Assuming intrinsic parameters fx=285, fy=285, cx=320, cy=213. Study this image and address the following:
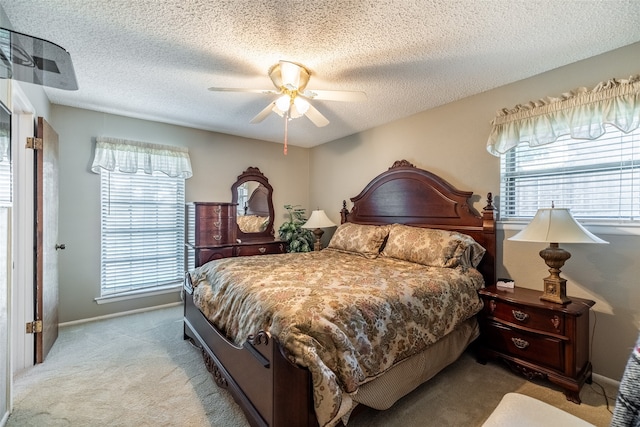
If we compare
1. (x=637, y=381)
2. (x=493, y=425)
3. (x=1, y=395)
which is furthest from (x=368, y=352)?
(x=1, y=395)

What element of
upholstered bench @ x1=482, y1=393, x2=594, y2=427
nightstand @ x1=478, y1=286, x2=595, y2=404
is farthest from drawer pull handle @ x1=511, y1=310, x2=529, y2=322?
upholstered bench @ x1=482, y1=393, x2=594, y2=427

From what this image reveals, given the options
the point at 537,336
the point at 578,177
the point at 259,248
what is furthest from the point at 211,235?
the point at 578,177

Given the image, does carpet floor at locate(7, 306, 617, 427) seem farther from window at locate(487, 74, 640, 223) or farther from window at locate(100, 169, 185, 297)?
window at locate(487, 74, 640, 223)

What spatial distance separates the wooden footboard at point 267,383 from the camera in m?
1.38

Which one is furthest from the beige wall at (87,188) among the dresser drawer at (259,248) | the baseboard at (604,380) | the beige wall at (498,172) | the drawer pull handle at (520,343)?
the baseboard at (604,380)

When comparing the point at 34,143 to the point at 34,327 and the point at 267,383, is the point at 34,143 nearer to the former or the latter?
the point at 34,327

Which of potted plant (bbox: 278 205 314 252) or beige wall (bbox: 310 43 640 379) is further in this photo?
potted plant (bbox: 278 205 314 252)

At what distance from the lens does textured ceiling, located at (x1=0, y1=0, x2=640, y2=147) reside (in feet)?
5.53

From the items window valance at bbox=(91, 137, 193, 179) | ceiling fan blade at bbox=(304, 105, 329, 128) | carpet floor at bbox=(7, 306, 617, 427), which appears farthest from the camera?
window valance at bbox=(91, 137, 193, 179)

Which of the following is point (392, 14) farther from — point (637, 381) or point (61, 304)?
point (61, 304)

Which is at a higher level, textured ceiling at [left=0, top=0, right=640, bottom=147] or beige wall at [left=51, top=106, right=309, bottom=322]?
textured ceiling at [left=0, top=0, right=640, bottom=147]

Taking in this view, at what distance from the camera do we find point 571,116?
224cm

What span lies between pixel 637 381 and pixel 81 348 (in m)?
3.74

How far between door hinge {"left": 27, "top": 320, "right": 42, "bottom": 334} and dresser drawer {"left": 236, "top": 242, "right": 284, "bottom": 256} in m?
2.04
